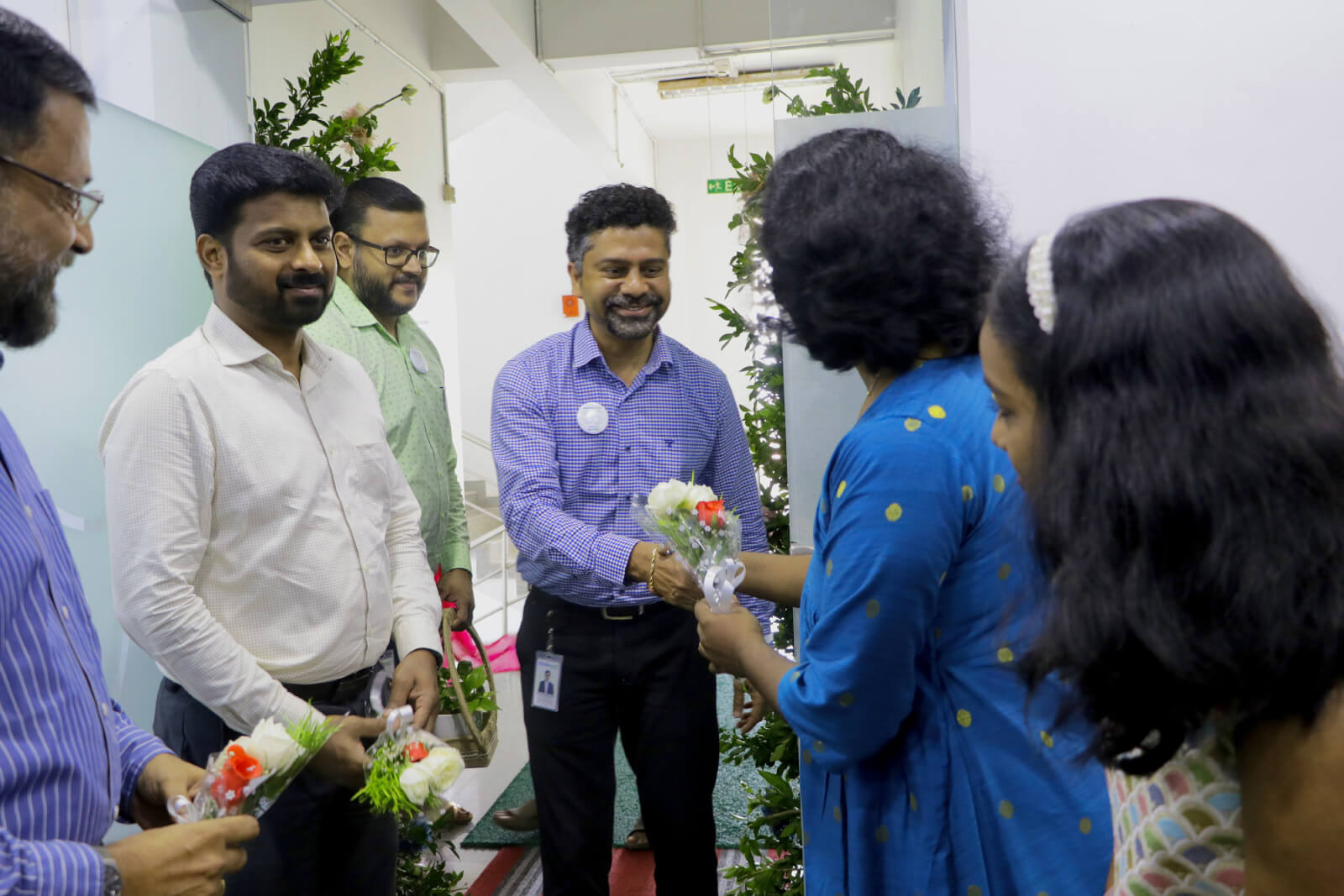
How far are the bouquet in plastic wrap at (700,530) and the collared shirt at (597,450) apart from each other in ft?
1.48

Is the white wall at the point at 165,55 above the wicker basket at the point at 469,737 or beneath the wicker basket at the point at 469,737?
above

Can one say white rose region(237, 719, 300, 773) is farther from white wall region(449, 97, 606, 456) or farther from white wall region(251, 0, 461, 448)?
white wall region(449, 97, 606, 456)

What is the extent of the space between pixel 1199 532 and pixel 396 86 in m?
5.93

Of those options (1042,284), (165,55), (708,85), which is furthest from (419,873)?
(708,85)

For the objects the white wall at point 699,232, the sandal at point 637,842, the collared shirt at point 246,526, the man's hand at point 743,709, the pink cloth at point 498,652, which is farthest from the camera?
the white wall at point 699,232

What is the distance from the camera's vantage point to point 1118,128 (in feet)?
6.86

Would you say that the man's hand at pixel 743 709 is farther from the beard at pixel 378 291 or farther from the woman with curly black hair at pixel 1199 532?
the woman with curly black hair at pixel 1199 532

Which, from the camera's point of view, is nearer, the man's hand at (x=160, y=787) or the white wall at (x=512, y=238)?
the man's hand at (x=160, y=787)

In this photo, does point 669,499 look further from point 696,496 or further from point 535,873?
point 535,873

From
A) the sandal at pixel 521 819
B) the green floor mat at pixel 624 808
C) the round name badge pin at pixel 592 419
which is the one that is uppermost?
the round name badge pin at pixel 592 419

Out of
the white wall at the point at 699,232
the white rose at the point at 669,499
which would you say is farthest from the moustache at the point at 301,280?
the white wall at the point at 699,232

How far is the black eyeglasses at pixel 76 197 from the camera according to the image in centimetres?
120

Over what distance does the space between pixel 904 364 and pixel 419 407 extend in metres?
2.06

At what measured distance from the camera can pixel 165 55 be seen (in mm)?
2736
